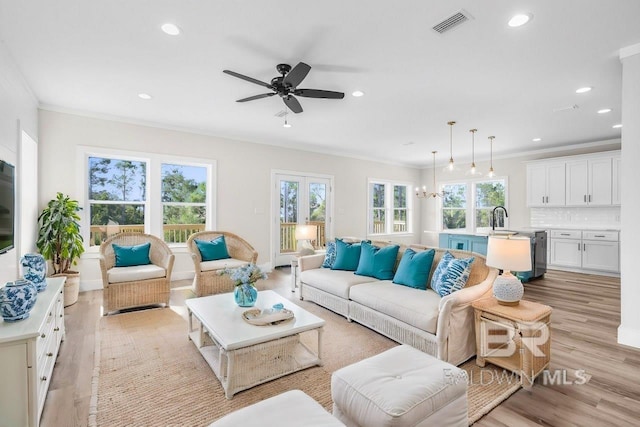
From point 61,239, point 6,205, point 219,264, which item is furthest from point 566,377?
point 61,239

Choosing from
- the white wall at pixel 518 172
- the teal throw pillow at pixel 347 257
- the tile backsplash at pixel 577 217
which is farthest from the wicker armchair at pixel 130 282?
the tile backsplash at pixel 577 217

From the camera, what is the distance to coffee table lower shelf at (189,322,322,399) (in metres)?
2.14

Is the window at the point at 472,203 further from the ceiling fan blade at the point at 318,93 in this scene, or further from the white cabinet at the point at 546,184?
the ceiling fan blade at the point at 318,93

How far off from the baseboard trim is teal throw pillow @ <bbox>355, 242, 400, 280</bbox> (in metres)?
2.13

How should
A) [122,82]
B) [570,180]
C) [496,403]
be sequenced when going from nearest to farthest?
1. [496,403]
2. [122,82]
3. [570,180]

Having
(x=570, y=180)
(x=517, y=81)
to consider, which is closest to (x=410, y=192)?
(x=570, y=180)

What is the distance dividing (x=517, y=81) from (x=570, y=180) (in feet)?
13.9

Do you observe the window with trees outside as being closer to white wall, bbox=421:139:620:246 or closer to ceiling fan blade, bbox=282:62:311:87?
ceiling fan blade, bbox=282:62:311:87

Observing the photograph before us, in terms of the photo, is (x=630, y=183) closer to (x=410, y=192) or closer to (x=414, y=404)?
(x=414, y=404)

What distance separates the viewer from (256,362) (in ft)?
7.58

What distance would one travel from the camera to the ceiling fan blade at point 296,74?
102 inches

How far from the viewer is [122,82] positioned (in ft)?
11.5

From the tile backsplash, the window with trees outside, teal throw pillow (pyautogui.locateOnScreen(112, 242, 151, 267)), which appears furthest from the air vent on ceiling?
the tile backsplash

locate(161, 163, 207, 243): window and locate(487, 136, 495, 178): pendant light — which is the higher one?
locate(487, 136, 495, 178): pendant light
